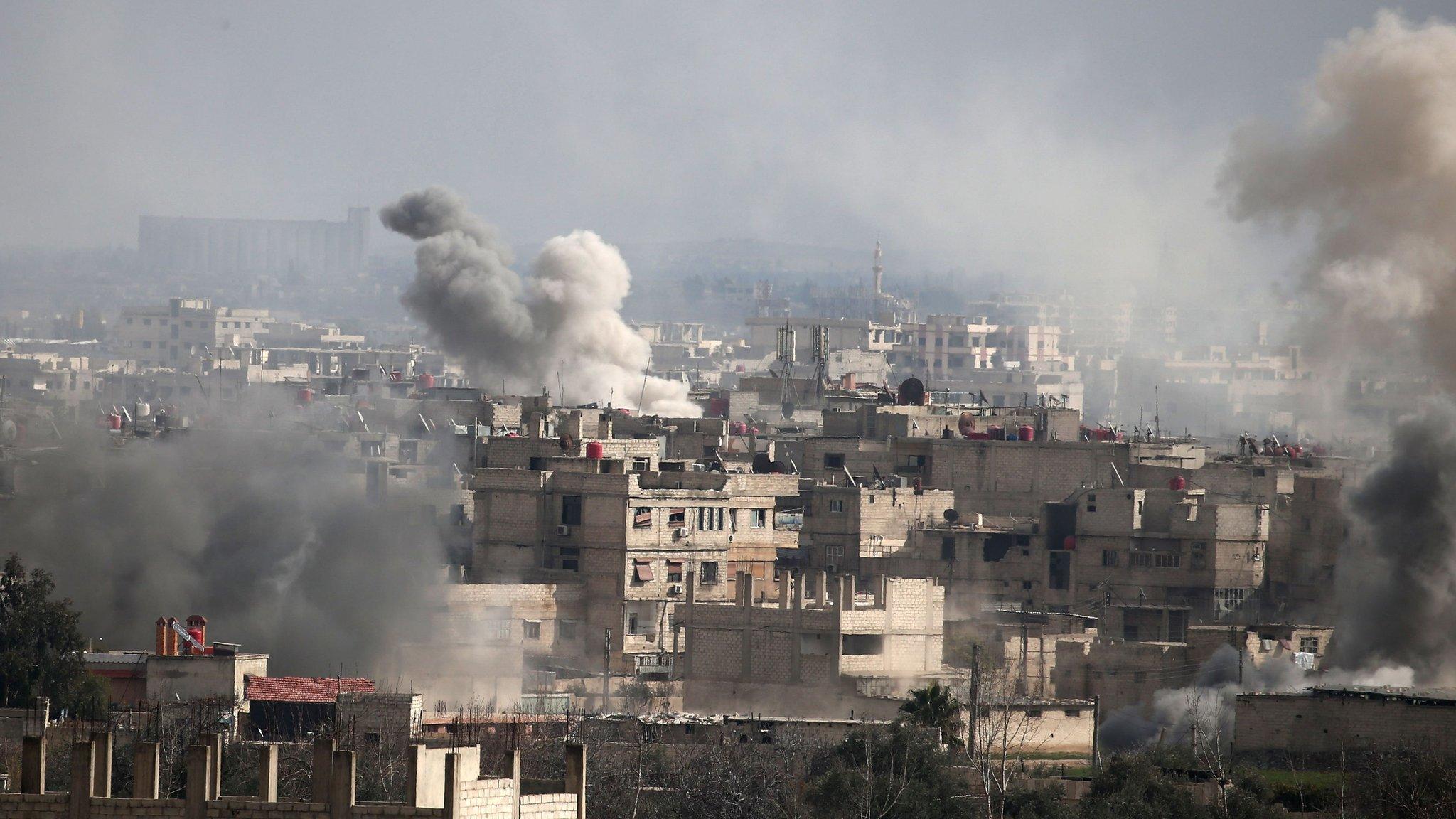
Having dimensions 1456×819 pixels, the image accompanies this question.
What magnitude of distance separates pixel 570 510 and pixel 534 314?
144ft

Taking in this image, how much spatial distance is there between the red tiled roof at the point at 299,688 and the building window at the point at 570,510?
14368 mm

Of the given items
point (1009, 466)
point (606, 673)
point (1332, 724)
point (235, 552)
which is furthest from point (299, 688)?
point (1009, 466)

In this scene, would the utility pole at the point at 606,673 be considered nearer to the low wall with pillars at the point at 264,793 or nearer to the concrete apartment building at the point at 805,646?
the concrete apartment building at the point at 805,646

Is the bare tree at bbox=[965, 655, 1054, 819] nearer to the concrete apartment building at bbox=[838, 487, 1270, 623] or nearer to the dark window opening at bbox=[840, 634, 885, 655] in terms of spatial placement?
the dark window opening at bbox=[840, 634, 885, 655]

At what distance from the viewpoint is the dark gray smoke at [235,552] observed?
55062mm

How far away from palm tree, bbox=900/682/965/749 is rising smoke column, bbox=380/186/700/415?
186ft

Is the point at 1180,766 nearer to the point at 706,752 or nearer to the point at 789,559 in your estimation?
the point at 706,752

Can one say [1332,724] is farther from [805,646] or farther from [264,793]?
[264,793]

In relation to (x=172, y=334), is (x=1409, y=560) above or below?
below

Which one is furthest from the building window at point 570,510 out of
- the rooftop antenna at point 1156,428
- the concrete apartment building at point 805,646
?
the rooftop antenna at point 1156,428

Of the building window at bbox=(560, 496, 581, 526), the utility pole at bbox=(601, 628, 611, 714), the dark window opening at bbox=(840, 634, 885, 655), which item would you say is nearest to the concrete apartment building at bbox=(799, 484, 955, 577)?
the building window at bbox=(560, 496, 581, 526)

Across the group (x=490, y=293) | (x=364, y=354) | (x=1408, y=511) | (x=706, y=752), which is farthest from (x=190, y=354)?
(x=706, y=752)

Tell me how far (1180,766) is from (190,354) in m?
139

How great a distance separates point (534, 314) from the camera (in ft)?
341
